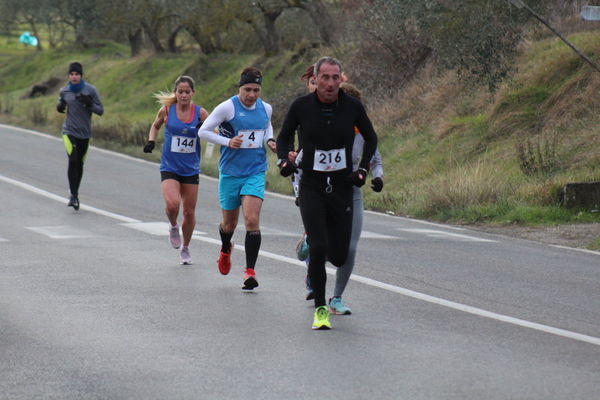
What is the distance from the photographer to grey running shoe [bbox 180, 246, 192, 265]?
40.9 feet

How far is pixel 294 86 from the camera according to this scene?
37.8m

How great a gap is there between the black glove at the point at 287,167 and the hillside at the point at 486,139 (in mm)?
8949

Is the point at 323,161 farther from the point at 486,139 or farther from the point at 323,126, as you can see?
the point at 486,139

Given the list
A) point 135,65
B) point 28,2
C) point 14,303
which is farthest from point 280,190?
point 28,2

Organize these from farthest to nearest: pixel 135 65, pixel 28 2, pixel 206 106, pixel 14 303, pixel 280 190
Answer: pixel 28 2 < pixel 135 65 < pixel 206 106 < pixel 280 190 < pixel 14 303

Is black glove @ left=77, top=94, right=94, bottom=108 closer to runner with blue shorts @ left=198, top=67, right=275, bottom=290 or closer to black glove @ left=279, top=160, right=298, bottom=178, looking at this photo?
runner with blue shorts @ left=198, top=67, right=275, bottom=290

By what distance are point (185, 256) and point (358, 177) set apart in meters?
4.14

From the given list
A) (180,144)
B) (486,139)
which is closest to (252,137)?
(180,144)

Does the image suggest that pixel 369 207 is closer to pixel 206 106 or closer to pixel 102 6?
pixel 206 106

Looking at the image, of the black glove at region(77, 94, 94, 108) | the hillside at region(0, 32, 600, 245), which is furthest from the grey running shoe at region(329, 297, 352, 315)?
the black glove at region(77, 94, 94, 108)

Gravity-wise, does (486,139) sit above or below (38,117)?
above

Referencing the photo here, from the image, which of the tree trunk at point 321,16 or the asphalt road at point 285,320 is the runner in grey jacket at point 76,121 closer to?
the asphalt road at point 285,320

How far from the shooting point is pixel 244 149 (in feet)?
35.6

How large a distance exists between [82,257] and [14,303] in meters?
2.95
